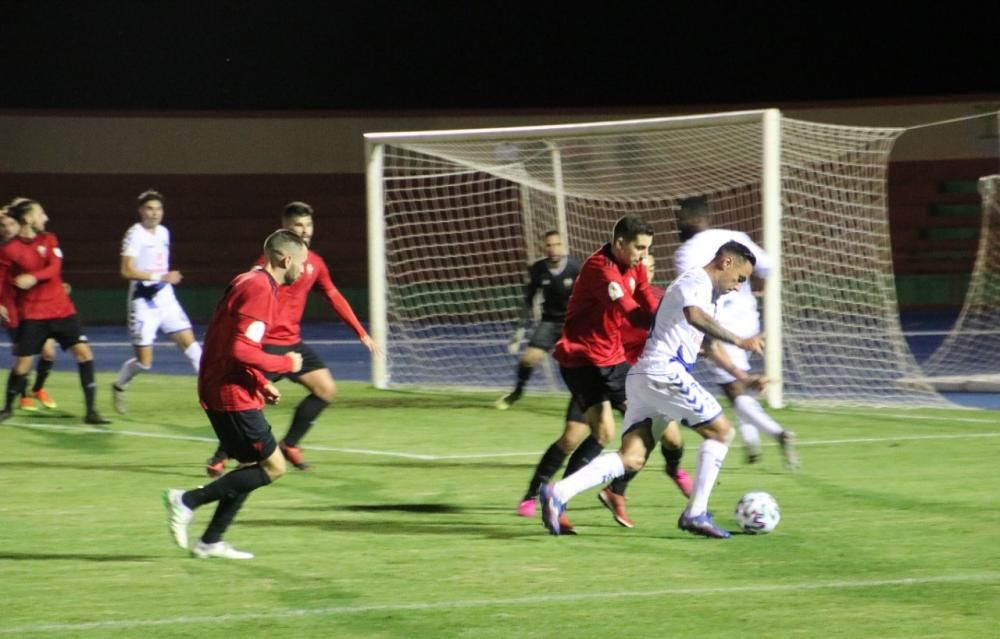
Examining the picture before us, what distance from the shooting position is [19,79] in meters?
28.9

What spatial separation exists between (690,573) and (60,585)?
111 inches

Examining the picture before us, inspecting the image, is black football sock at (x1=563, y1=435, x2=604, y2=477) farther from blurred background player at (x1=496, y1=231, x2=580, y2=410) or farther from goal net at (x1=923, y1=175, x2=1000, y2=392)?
goal net at (x1=923, y1=175, x2=1000, y2=392)

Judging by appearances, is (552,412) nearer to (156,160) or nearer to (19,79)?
(156,160)

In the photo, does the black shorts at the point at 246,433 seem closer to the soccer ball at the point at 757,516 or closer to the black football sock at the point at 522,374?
the soccer ball at the point at 757,516

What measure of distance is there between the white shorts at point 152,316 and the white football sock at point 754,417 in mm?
5227

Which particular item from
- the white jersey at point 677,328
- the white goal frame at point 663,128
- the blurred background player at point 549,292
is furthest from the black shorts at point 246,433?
the blurred background player at point 549,292

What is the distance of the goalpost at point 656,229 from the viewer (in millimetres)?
13875

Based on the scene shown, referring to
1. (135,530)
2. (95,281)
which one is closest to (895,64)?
(95,281)

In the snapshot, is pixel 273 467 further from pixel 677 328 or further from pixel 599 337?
pixel 677 328

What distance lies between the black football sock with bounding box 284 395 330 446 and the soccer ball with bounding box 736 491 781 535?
332 cm

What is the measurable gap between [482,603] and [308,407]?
156 inches

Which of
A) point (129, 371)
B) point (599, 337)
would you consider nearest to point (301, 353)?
point (599, 337)

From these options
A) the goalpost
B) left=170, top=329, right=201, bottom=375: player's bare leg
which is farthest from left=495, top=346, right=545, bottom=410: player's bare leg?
left=170, top=329, right=201, bottom=375: player's bare leg

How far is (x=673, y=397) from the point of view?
6992mm
